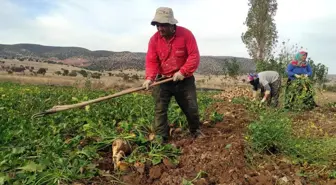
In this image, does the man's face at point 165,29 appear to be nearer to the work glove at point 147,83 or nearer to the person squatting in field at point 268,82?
the work glove at point 147,83

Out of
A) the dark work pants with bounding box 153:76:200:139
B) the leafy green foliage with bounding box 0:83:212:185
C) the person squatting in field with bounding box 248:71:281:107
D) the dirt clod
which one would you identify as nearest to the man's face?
the dark work pants with bounding box 153:76:200:139

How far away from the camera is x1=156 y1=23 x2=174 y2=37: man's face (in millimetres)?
4660

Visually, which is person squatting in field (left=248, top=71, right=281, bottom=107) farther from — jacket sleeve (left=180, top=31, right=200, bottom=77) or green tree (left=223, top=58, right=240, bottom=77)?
green tree (left=223, top=58, right=240, bottom=77)

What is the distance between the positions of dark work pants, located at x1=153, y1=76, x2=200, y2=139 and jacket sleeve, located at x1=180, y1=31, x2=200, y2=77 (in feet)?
0.85

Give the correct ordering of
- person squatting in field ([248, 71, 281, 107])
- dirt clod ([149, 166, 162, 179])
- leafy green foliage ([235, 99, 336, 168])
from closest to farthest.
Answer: dirt clod ([149, 166, 162, 179])
leafy green foliage ([235, 99, 336, 168])
person squatting in field ([248, 71, 281, 107])

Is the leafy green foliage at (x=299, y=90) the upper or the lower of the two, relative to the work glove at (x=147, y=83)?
lower

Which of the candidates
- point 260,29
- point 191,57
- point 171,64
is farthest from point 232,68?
point 191,57

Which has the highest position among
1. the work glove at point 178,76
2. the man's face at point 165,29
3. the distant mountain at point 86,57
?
the man's face at point 165,29

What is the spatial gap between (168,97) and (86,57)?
2453 inches

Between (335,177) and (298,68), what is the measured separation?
553 centimetres

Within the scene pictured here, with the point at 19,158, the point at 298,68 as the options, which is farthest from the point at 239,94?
the point at 19,158

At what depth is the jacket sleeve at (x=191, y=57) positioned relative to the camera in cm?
473

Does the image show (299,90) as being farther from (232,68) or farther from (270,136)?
(232,68)

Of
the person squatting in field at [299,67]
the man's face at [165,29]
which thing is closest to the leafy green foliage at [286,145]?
the man's face at [165,29]
